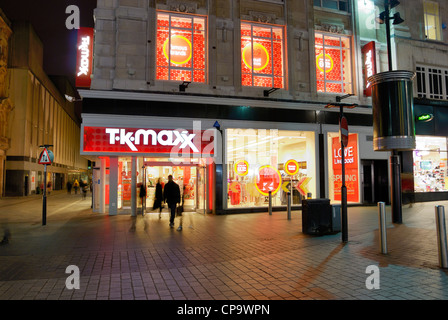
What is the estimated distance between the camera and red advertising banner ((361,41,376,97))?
55.5 feet

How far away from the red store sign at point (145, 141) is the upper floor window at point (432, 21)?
1570cm

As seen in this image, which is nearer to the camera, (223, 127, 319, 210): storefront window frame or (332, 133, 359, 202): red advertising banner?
(223, 127, 319, 210): storefront window frame

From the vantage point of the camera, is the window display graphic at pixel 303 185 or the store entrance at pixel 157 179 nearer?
the store entrance at pixel 157 179

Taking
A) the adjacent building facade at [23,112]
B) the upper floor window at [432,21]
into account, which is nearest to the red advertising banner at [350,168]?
the upper floor window at [432,21]

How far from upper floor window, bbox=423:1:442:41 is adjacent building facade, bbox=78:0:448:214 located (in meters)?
3.04

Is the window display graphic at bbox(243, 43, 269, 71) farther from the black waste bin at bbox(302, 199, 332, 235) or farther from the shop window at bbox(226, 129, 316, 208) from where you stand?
the black waste bin at bbox(302, 199, 332, 235)

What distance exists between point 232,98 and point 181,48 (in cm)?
346

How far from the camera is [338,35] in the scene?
1744 cm

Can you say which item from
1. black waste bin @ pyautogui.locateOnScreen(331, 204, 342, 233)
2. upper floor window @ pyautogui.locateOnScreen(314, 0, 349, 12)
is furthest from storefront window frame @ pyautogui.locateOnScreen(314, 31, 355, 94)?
black waste bin @ pyautogui.locateOnScreen(331, 204, 342, 233)

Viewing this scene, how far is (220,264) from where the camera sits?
6.37m

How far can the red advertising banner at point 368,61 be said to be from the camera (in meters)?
16.9

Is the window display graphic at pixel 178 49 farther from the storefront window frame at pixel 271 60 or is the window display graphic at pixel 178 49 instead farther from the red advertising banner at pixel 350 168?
the red advertising banner at pixel 350 168
